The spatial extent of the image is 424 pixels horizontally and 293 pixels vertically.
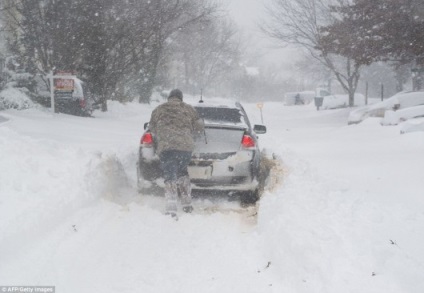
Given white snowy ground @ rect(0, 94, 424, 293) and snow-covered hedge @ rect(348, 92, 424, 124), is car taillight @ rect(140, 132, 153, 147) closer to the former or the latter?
white snowy ground @ rect(0, 94, 424, 293)

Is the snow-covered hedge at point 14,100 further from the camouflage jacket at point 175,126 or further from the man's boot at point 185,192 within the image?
the man's boot at point 185,192

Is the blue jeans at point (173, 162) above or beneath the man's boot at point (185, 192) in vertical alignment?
above

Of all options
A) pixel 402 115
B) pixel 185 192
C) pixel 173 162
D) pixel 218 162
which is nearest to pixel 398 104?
pixel 402 115

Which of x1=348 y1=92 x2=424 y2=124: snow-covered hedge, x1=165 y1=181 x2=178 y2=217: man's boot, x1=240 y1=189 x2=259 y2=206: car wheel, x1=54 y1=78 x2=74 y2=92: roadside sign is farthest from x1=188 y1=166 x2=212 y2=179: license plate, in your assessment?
x1=348 y1=92 x2=424 y2=124: snow-covered hedge

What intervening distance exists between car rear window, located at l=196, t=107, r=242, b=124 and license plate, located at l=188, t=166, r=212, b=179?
0.87m

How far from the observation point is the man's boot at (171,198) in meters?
5.60

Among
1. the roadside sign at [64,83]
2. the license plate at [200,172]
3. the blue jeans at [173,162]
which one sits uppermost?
the roadside sign at [64,83]

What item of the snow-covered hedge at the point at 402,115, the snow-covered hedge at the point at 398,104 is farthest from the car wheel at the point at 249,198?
the snow-covered hedge at the point at 398,104

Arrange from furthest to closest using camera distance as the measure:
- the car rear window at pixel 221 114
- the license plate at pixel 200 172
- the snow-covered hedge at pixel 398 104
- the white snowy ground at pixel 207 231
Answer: the snow-covered hedge at pixel 398 104 → the car rear window at pixel 221 114 → the license plate at pixel 200 172 → the white snowy ground at pixel 207 231

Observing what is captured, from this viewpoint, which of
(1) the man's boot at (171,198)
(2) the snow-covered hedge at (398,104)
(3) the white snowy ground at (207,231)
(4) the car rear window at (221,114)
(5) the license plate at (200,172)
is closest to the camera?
(3) the white snowy ground at (207,231)

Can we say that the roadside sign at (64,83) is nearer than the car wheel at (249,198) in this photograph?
No

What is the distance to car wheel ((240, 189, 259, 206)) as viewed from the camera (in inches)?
251

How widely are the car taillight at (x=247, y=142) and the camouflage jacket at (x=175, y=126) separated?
60cm

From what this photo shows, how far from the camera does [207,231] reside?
510cm
